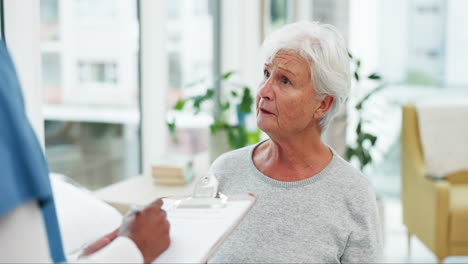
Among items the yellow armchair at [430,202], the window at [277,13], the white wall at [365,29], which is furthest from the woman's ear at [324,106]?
the white wall at [365,29]

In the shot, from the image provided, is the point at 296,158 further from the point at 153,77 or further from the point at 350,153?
the point at 350,153

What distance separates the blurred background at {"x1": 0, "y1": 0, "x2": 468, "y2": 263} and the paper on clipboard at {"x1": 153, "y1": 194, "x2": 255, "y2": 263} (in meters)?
0.71

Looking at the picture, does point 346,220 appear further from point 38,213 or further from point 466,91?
point 466,91

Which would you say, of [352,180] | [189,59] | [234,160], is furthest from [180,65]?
[352,180]

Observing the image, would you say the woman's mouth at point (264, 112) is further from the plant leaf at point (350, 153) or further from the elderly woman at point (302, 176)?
the plant leaf at point (350, 153)

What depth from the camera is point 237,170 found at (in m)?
1.61

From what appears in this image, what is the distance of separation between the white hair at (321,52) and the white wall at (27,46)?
82cm

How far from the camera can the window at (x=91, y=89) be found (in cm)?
213

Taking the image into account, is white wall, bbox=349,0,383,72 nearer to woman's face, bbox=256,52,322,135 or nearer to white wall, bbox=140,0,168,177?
white wall, bbox=140,0,168,177

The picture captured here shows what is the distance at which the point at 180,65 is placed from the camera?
10.5 feet

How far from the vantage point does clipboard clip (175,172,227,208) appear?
1104mm

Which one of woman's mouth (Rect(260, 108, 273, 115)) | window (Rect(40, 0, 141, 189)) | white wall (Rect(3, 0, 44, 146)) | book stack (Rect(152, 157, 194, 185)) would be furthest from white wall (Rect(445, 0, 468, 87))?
white wall (Rect(3, 0, 44, 146))

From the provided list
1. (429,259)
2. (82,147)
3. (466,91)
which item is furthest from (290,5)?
(82,147)

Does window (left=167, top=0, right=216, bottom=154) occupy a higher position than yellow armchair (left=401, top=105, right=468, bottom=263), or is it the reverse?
window (left=167, top=0, right=216, bottom=154)
